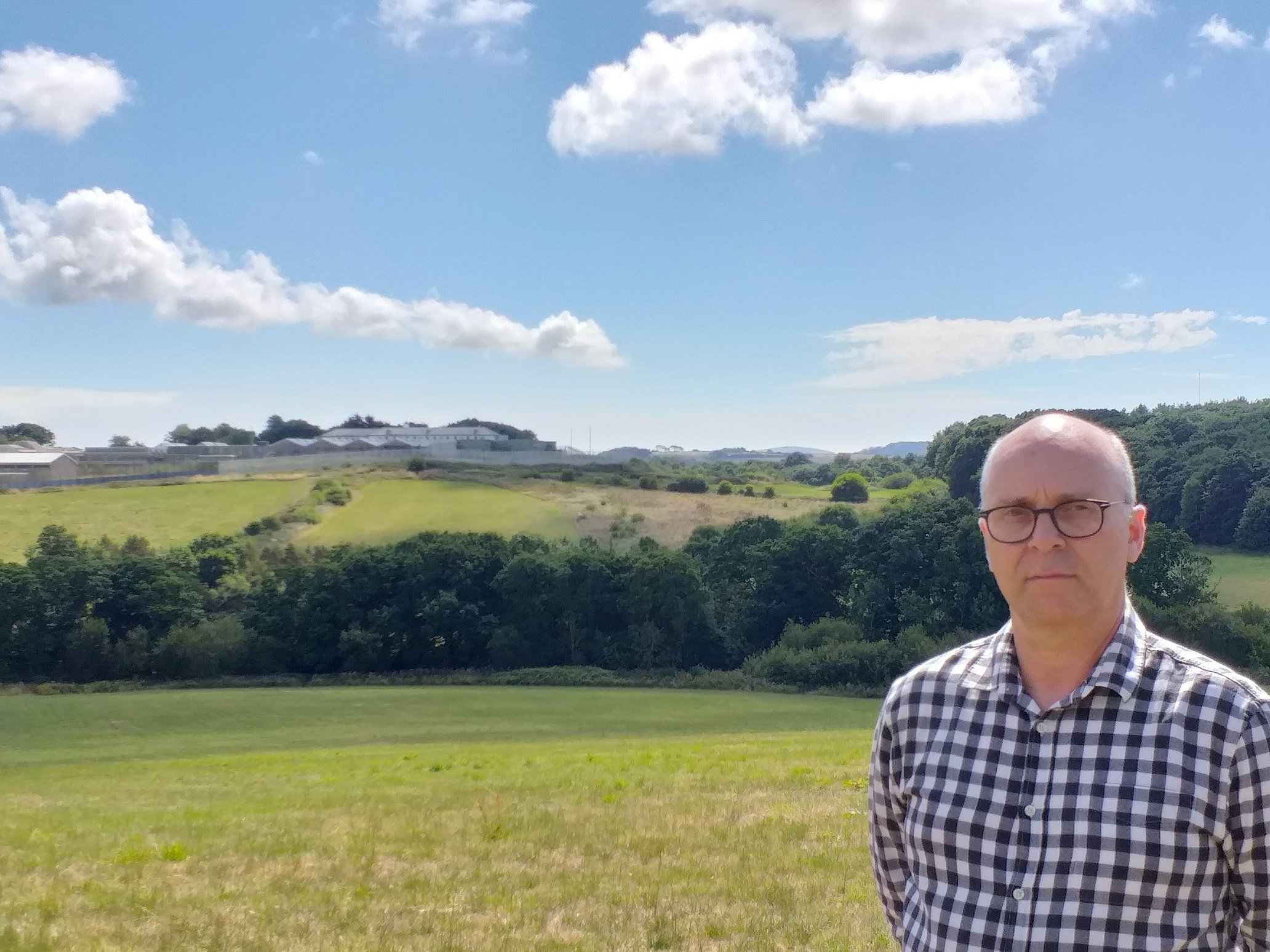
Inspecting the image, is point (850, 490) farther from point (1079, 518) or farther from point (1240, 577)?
point (1079, 518)

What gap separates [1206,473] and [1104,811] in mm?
78354

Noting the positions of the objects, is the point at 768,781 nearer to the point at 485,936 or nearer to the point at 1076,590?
the point at 485,936

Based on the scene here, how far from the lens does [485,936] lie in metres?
6.90

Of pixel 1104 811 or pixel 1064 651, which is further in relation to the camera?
pixel 1064 651

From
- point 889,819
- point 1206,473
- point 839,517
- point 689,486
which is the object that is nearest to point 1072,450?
point 889,819

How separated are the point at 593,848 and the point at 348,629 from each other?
50.2m

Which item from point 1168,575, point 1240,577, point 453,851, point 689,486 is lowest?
point 1240,577

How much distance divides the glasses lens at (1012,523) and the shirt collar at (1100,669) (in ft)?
1.00

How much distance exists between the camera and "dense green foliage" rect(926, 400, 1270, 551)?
6831cm

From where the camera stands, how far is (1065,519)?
286 centimetres

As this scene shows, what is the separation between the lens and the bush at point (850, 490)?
93.5 m

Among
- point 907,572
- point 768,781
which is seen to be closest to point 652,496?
point 907,572

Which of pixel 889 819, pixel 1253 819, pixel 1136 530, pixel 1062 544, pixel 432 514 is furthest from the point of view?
pixel 432 514

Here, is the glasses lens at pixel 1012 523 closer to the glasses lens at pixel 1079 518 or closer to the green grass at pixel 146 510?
the glasses lens at pixel 1079 518
